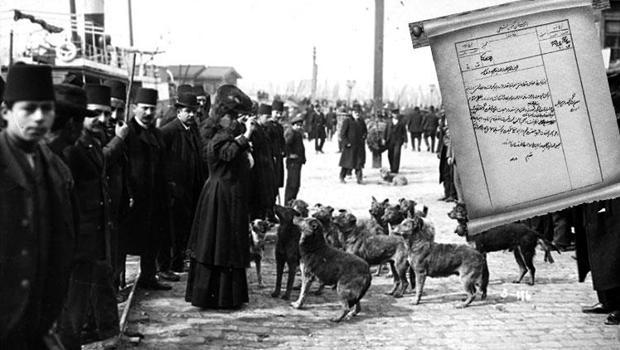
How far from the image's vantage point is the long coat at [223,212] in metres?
7.81

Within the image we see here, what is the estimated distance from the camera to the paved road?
7.00 m

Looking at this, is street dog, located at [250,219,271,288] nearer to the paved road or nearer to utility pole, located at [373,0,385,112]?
the paved road

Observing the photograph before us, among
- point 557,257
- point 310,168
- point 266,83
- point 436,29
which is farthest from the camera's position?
point 266,83

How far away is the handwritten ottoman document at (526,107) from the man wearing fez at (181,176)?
490 cm

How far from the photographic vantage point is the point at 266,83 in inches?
4734

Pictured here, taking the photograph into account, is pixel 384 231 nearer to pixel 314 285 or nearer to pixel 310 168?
pixel 314 285

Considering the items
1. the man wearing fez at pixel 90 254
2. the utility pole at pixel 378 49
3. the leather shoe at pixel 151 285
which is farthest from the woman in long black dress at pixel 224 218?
the utility pole at pixel 378 49

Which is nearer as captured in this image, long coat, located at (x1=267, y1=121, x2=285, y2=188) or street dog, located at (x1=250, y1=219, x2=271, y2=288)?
street dog, located at (x1=250, y1=219, x2=271, y2=288)

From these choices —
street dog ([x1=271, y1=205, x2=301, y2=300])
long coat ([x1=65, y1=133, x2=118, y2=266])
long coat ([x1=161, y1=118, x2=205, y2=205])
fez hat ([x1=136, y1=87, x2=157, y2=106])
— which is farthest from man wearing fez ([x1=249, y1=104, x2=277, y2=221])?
long coat ([x1=65, y1=133, x2=118, y2=266])

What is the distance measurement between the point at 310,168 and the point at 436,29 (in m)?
21.4

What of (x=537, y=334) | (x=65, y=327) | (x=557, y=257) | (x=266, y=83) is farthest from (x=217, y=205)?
(x=266, y=83)

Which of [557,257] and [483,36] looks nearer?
[483,36]

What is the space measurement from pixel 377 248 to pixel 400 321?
1.40 metres

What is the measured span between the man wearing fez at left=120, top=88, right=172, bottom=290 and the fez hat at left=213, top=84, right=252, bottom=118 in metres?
0.85
